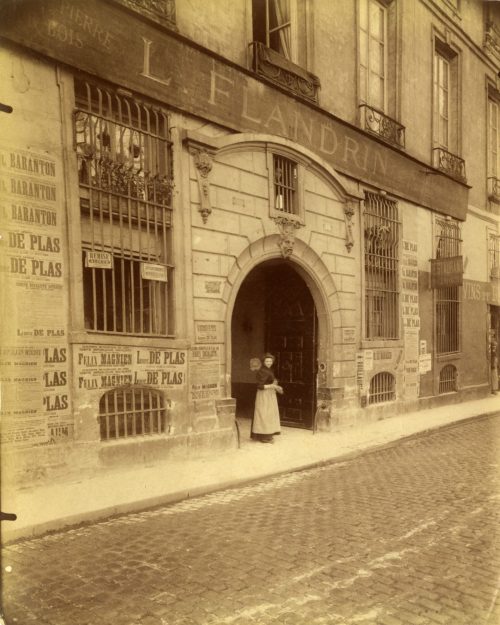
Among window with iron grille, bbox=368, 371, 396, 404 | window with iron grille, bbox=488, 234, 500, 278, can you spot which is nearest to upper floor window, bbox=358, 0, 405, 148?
window with iron grille, bbox=368, 371, 396, 404

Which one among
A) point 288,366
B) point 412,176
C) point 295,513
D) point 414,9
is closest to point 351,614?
point 295,513

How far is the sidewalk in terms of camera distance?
5172 millimetres

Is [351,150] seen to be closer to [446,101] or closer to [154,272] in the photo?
[446,101]

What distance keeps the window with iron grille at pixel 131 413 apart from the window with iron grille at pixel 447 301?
27.6 ft

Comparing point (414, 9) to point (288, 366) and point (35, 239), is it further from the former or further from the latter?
point (35, 239)

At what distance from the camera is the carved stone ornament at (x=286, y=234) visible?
9070 millimetres

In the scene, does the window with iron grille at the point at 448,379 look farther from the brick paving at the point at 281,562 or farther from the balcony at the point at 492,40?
the balcony at the point at 492,40

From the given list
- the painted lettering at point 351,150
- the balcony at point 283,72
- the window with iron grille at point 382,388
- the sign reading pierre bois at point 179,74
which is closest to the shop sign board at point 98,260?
the sign reading pierre bois at point 179,74

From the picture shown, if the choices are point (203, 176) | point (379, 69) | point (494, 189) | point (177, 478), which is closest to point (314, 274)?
point (203, 176)

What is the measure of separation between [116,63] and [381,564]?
6.20m

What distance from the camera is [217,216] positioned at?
8.05 m

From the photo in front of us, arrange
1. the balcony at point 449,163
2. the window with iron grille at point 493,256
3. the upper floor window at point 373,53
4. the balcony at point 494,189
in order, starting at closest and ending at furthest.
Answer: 1. the upper floor window at point 373,53
2. the balcony at point 449,163
3. the balcony at point 494,189
4. the window with iron grille at point 493,256

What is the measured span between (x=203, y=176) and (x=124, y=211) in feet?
4.53

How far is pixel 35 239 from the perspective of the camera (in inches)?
235
